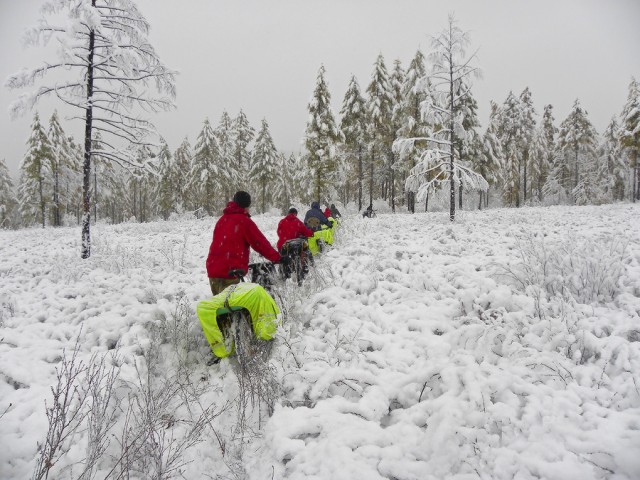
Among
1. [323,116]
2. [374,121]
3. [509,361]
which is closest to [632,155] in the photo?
[374,121]

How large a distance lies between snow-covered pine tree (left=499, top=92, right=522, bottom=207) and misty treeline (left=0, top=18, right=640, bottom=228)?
0.10 meters

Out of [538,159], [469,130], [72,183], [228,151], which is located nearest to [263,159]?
[228,151]

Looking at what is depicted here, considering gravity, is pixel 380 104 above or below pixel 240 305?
above

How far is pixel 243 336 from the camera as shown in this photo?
3.54m

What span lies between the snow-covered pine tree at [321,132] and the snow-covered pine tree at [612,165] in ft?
110

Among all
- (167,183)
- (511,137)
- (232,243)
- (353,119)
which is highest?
(511,137)

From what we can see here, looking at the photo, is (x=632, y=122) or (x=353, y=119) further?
(x=632, y=122)

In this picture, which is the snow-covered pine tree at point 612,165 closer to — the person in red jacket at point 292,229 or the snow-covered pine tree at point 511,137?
the snow-covered pine tree at point 511,137

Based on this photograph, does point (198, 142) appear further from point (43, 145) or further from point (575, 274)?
point (575, 274)

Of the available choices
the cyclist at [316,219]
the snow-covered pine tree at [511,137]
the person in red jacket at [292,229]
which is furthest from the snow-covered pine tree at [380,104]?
the person in red jacket at [292,229]

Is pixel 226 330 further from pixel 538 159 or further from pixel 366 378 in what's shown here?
pixel 538 159

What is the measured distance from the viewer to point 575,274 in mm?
4199

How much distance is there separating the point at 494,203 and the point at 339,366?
5313 cm

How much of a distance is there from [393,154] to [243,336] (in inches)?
1156
